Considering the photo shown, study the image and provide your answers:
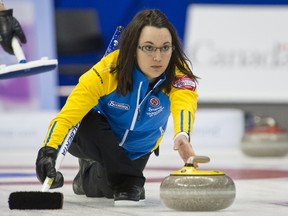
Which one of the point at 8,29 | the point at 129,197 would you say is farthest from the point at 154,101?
the point at 8,29

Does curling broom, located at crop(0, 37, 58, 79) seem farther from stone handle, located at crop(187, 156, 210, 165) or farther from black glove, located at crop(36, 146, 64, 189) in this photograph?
stone handle, located at crop(187, 156, 210, 165)

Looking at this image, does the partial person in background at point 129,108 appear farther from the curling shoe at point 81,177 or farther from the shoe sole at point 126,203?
the curling shoe at point 81,177

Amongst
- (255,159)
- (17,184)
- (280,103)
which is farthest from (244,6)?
(17,184)

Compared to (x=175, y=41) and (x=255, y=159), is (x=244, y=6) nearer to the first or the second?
(x=255, y=159)

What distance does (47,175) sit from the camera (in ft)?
11.3

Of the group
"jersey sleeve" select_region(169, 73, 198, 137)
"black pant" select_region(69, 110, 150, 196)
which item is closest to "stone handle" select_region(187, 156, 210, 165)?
"jersey sleeve" select_region(169, 73, 198, 137)

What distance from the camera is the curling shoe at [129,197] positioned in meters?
3.71

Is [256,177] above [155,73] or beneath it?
beneath

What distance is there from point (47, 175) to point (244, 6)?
7.92 metres

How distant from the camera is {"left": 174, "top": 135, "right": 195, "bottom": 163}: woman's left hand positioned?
3318 mm

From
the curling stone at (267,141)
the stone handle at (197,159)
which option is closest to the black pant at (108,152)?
the stone handle at (197,159)

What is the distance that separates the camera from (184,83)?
367 centimetres

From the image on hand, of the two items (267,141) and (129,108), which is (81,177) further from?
(267,141)

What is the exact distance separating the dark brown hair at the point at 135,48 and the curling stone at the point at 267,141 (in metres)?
4.22
